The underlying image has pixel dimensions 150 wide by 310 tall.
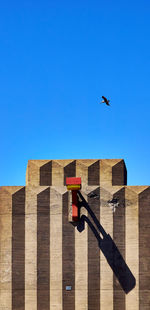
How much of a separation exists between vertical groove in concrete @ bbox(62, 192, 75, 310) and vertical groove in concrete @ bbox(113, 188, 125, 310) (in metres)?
2.62

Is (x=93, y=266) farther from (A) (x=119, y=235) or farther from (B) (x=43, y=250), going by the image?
(B) (x=43, y=250)

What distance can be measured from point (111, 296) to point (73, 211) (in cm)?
575

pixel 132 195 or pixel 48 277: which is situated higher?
pixel 132 195

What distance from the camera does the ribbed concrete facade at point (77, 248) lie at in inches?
712

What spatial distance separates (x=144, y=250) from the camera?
1819cm

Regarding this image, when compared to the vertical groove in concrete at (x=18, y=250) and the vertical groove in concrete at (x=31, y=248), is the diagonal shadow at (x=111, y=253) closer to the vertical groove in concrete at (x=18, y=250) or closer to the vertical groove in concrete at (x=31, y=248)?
the vertical groove in concrete at (x=31, y=248)

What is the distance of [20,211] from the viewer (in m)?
18.9

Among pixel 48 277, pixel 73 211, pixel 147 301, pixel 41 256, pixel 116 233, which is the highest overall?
pixel 73 211

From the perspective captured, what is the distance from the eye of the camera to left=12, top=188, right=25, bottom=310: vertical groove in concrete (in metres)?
18.3

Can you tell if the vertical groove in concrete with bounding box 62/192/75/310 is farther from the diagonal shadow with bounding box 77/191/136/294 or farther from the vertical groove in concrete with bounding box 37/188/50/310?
the vertical groove in concrete with bounding box 37/188/50/310

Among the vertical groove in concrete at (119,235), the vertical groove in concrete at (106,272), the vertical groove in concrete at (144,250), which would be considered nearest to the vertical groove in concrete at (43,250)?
the vertical groove in concrete at (106,272)

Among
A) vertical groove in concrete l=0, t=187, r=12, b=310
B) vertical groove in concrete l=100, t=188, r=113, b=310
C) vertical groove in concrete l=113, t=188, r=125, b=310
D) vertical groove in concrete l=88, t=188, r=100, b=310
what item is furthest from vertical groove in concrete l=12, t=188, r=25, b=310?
vertical groove in concrete l=113, t=188, r=125, b=310

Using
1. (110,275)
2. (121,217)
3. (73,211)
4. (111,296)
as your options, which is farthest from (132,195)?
(111,296)

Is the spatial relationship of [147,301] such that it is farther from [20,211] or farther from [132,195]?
[20,211]
